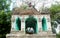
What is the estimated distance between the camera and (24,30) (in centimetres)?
1080

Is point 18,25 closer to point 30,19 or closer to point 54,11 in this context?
point 30,19

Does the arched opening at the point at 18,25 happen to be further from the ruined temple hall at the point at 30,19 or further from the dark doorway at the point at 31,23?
the dark doorway at the point at 31,23

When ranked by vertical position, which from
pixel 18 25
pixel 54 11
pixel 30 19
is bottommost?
pixel 18 25

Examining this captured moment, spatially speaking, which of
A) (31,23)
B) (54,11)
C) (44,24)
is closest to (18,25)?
(31,23)

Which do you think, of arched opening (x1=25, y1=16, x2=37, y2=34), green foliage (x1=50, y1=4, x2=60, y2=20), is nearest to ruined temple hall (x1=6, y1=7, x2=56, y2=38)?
arched opening (x1=25, y1=16, x2=37, y2=34)

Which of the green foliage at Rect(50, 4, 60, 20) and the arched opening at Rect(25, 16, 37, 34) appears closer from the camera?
the arched opening at Rect(25, 16, 37, 34)

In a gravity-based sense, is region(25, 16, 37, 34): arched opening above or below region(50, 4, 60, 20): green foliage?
below

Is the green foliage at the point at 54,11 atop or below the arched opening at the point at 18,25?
atop

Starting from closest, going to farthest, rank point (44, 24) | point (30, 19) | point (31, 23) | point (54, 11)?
point (44, 24) < point (30, 19) < point (31, 23) < point (54, 11)

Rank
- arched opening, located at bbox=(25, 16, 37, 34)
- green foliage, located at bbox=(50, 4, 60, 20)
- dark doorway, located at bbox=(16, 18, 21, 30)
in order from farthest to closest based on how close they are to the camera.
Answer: green foliage, located at bbox=(50, 4, 60, 20), arched opening, located at bbox=(25, 16, 37, 34), dark doorway, located at bbox=(16, 18, 21, 30)

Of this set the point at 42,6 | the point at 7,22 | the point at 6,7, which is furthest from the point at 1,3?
the point at 42,6

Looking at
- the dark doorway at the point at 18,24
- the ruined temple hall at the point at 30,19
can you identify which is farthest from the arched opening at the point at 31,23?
the dark doorway at the point at 18,24

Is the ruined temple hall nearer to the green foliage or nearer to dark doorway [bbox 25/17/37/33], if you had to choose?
dark doorway [bbox 25/17/37/33]

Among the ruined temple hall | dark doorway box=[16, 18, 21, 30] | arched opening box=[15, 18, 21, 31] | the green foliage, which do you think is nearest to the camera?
the ruined temple hall
